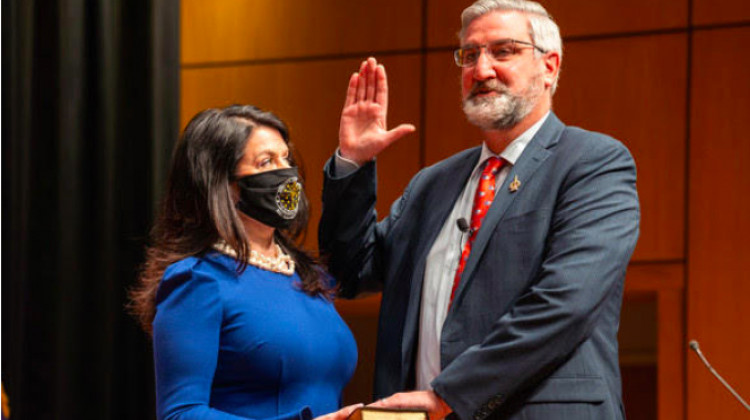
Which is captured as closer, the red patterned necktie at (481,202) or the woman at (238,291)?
the woman at (238,291)

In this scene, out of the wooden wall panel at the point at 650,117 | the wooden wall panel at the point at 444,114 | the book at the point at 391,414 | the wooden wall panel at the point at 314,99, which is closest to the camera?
the book at the point at 391,414

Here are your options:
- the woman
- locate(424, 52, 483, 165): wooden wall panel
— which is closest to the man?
the woman

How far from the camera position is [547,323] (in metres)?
2.13

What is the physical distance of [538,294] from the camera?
2.15 m

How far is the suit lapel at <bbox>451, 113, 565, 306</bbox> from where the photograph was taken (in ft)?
7.57

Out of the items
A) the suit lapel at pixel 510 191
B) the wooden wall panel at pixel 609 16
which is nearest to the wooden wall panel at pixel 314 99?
the wooden wall panel at pixel 609 16

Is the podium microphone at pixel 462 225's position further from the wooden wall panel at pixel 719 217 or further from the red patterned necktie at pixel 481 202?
the wooden wall panel at pixel 719 217

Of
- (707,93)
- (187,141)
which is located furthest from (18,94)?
(707,93)

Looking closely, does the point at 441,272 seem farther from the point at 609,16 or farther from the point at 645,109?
the point at 609,16

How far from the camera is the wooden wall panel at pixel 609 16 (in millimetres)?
4410

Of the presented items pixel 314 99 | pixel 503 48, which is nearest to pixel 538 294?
pixel 503 48

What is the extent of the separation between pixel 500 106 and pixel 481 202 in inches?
8.6

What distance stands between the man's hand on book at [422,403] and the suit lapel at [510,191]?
0.76 ft

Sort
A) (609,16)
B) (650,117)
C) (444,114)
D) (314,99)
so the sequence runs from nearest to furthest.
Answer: (650,117) < (609,16) < (444,114) < (314,99)
